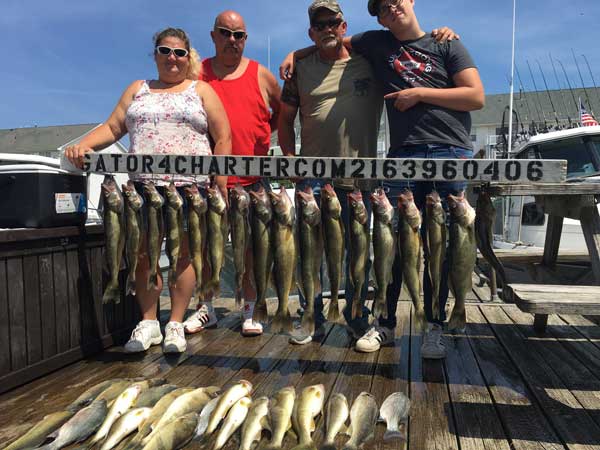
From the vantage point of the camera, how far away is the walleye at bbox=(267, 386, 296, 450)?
263cm

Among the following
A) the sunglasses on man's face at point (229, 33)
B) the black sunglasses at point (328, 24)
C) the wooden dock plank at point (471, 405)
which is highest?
the sunglasses on man's face at point (229, 33)

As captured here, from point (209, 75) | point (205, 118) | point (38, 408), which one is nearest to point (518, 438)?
point (38, 408)

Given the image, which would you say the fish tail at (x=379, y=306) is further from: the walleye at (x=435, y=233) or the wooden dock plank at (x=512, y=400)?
the wooden dock plank at (x=512, y=400)

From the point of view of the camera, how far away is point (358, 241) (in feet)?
10.5

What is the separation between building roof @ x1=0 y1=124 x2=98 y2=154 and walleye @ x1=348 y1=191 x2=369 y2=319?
2167 inches

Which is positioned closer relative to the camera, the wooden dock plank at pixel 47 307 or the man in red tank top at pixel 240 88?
the wooden dock plank at pixel 47 307

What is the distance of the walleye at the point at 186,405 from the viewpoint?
2734 mm

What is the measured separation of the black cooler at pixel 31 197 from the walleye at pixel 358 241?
93.4 inches

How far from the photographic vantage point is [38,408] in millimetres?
3121

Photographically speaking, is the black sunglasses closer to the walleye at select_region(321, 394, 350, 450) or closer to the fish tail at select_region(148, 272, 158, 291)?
the fish tail at select_region(148, 272, 158, 291)

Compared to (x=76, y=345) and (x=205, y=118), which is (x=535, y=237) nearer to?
(x=205, y=118)

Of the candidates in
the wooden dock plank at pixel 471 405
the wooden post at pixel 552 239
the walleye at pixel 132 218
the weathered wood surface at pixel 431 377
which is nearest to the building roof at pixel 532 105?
the wooden post at pixel 552 239

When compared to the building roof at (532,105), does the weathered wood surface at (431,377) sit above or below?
below

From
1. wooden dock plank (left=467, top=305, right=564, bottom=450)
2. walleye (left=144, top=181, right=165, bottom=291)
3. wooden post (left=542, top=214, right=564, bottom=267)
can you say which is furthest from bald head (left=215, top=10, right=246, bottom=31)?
wooden post (left=542, top=214, right=564, bottom=267)
